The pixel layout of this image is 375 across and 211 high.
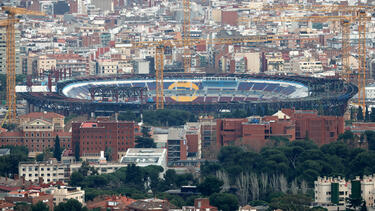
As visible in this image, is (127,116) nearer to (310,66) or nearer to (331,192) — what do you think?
(310,66)

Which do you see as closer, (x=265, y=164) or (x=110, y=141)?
(x=265, y=164)

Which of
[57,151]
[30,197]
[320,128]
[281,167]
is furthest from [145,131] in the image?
[30,197]

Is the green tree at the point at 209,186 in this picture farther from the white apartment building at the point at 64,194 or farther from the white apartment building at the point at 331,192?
the white apartment building at the point at 331,192

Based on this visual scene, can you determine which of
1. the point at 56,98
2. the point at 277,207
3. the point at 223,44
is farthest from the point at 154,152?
the point at 223,44

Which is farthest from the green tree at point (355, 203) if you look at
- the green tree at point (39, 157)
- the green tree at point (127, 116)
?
the green tree at point (127, 116)

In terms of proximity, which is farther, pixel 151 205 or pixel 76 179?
pixel 76 179

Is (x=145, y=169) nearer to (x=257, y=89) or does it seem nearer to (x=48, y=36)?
(x=257, y=89)
